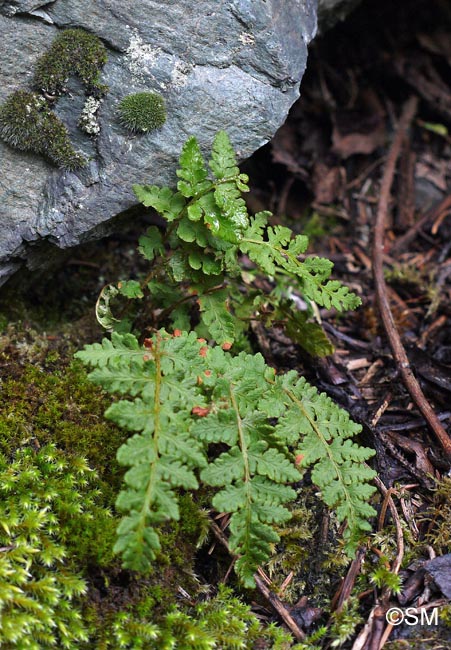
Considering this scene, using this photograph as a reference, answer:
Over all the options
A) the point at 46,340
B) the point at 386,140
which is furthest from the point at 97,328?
the point at 386,140

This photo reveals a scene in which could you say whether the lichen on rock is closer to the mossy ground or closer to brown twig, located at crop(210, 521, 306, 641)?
the mossy ground

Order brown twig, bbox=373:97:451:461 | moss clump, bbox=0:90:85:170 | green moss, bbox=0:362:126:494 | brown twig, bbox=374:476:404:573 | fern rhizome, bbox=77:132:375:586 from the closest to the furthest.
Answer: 1. fern rhizome, bbox=77:132:375:586
2. brown twig, bbox=374:476:404:573
3. green moss, bbox=0:362:126:494
4. moss clump, bbox=0:90:85:170
5. brown twig, bbox=373:97:451:461

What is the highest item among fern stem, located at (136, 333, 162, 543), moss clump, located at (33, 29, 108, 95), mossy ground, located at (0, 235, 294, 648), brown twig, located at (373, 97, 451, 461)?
moss clump, located at (33, 29, 108, 95)

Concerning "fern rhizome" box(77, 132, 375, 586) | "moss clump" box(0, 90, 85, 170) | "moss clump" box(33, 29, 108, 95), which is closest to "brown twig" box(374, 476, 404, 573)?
"fern rhizome" box(77, 132, 375, 586)

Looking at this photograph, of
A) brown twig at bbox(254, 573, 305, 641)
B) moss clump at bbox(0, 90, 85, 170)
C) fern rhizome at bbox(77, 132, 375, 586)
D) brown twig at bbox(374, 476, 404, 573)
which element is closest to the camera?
fern rhizome at bbox(77, 132, 375, 586)

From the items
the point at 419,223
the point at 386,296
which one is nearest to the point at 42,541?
the point at 386,296

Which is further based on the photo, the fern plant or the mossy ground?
the fern plant

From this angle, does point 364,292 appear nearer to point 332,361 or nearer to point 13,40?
point 332,361

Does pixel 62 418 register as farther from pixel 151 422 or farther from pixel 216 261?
pixel 216 261
